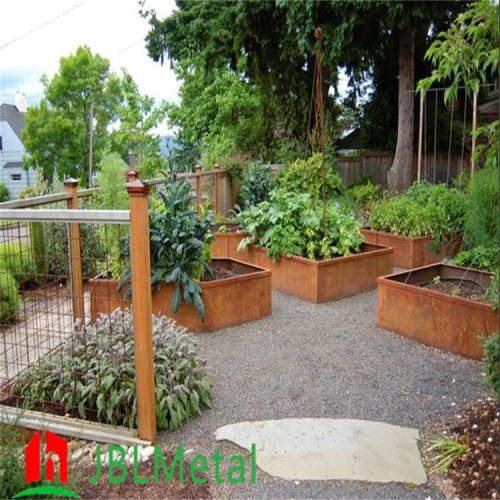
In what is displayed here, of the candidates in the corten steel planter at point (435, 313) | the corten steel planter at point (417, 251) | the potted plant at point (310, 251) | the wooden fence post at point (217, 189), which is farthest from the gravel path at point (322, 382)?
the wooden fence post at point (217, 189)

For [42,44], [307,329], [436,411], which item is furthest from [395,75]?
[436,411]

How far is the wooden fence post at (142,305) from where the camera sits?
8.73 feet

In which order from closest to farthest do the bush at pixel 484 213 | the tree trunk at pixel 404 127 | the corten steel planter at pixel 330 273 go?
the bush at pixel 484 213 → the corten steel planter at pixel 330 273 → the tree trunk at pixel 404 127

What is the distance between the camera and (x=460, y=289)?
454 centimetres

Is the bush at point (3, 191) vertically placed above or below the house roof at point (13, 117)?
below

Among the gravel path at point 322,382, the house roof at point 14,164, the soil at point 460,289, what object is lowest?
the gravel path at point 322,382

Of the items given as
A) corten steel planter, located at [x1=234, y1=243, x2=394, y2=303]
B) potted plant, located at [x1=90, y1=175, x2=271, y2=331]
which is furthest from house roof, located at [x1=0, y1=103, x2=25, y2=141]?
potted plant, located at [x1=90, y1=175, x2=271, y2=331]

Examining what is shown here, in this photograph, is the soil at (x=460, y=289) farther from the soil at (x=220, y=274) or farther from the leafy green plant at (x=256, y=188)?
the leafy green plant at (x=256, y=188)

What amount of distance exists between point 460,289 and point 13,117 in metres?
24.9

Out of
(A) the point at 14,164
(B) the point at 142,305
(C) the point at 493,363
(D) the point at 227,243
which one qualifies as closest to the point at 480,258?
(C) the point at 493,363

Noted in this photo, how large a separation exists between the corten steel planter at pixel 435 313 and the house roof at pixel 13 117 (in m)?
22.4

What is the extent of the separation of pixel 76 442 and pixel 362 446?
1.57 metres

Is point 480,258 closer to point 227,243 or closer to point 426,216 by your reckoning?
point 426,216

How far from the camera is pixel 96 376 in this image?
10.0ft
